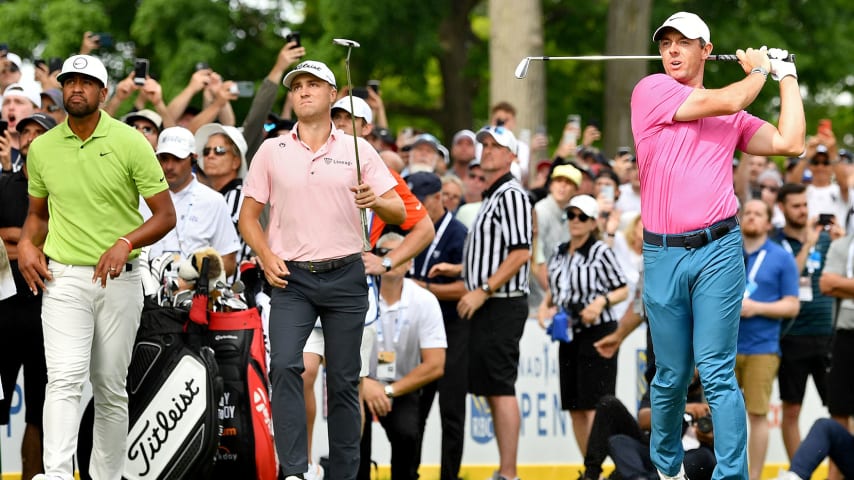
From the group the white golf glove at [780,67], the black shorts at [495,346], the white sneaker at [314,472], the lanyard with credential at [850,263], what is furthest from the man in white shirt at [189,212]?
the lanyard with credential at [850,263]

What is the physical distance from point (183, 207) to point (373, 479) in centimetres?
356

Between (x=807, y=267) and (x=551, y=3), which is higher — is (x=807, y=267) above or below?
below

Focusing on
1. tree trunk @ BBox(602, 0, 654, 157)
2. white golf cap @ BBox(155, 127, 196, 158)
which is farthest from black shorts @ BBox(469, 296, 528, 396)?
tree trunk @ BBox(602, 0, 654, 157)

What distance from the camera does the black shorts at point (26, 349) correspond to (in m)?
9.84

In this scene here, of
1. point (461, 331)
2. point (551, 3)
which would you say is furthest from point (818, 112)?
point (461, 331)

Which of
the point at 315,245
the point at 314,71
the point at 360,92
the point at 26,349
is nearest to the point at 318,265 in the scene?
the point at 315,245

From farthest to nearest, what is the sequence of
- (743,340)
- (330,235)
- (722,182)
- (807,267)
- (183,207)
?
(807,267) → (743,340) → (183,207) → (330,235) → (722,182)

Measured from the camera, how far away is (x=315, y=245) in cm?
873

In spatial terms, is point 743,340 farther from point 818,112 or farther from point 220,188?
point 818,112

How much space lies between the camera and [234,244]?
10.3 metres

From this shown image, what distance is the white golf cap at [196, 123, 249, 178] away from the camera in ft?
35.7

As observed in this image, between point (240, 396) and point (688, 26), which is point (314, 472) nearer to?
point (240, 396)

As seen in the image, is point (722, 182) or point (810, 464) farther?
point (810, 464)

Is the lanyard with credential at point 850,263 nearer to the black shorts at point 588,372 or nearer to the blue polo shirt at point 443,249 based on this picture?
the black shorts at point 588,372
